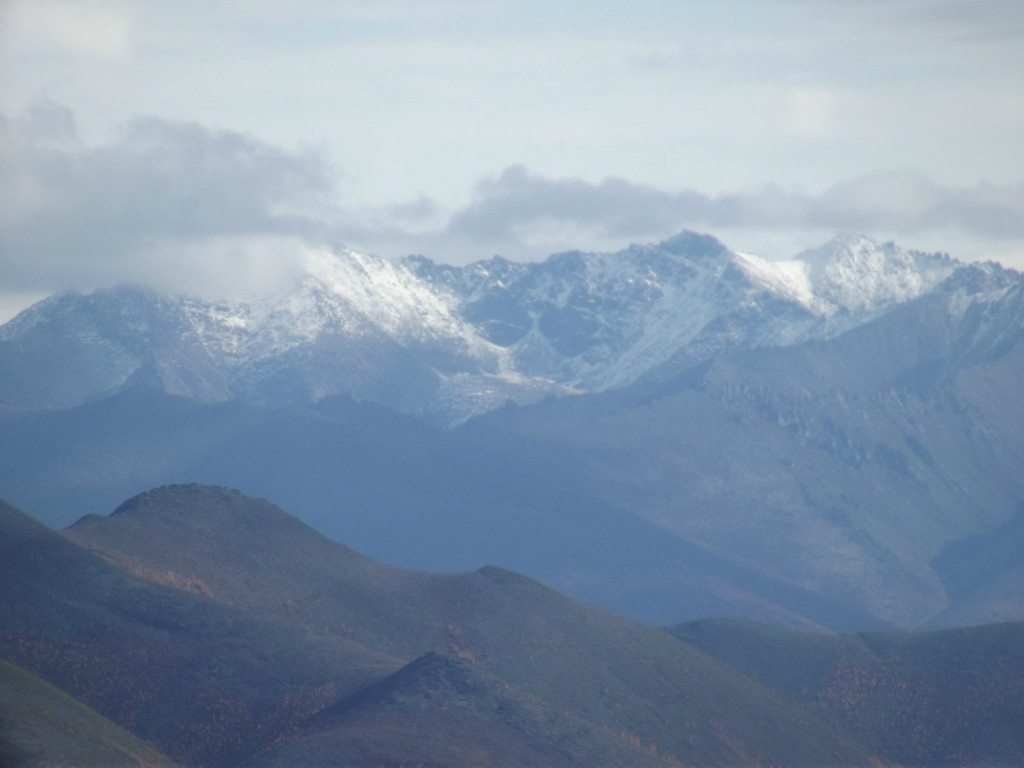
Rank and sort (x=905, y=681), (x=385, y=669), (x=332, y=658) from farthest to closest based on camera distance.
Answer: (x=905, y=681) → (x=332, y=658) → (x=385, y=669)

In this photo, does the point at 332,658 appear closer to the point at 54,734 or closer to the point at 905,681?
the point at 54,734

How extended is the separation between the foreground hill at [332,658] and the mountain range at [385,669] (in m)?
0.21

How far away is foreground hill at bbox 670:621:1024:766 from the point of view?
426 feet

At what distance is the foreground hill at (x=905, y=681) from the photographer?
426ft

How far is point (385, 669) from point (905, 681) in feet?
206

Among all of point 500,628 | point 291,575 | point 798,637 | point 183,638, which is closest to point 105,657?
point 183,638

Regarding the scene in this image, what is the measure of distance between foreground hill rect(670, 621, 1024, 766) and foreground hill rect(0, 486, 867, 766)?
832 centimetres

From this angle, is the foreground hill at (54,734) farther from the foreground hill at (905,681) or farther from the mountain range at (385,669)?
the foreground hill at (905,681)

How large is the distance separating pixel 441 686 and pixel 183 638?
2050 centimetres

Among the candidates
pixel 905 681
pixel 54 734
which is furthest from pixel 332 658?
pixel 905 681

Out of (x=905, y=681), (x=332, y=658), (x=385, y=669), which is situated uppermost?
(x=905, y=681)

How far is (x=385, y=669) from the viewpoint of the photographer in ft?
335

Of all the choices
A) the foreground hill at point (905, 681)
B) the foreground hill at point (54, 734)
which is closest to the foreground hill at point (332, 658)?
the foreground hill at point (54, 734)

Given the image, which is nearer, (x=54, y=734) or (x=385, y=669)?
(x=54, y=734)
